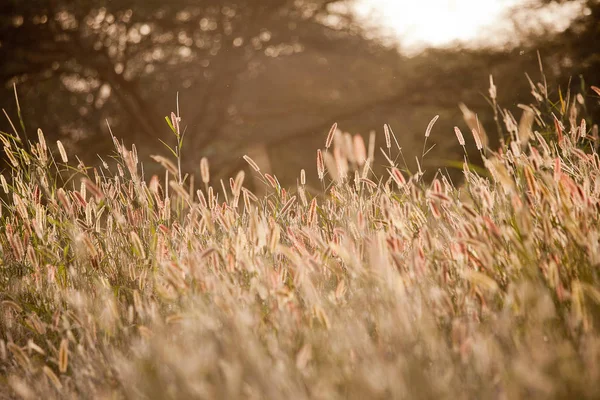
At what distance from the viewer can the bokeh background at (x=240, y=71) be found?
9.95 metres

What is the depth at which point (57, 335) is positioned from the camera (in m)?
1.78

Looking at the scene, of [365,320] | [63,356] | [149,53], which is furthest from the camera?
[149,53]

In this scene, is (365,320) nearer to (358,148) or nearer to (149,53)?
(358,148)

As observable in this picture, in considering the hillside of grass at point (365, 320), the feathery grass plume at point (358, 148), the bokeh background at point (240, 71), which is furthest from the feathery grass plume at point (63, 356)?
the bokeh background at point (240, 71)

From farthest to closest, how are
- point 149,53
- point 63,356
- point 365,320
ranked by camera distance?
point 149,53 < point 365,320 < point 63,356

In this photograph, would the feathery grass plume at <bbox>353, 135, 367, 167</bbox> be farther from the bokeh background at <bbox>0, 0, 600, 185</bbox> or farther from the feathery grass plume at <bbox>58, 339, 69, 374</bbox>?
the bokeh background at <bbox>0, 0, 600, 185</bbox>

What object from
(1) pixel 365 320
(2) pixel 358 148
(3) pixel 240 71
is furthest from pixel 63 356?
(3) pixel 240 71

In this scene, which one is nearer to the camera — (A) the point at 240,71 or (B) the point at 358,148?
(B) the point at 358,148

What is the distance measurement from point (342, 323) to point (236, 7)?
10262mm

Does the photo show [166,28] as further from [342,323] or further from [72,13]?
[342,323]

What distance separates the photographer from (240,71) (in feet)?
37.5

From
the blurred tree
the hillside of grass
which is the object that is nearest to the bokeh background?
the blurred tree

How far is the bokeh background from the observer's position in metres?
9.95

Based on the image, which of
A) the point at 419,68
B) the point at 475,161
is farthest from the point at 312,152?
the point at 475,161
